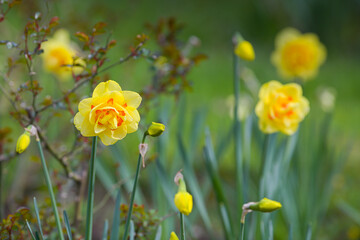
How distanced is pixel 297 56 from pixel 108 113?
1.11 meters

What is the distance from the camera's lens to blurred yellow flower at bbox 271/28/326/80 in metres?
1.54

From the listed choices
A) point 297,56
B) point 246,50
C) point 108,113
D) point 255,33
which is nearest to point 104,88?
point 108,113

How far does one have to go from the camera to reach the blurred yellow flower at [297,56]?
1.54m

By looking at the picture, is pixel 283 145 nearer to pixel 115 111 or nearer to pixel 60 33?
pixel 115 111

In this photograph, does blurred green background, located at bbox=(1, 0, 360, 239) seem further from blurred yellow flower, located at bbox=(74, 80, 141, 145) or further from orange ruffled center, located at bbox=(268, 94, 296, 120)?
blurred yellow flower, located at bbox=(74, 80, 141, 145)

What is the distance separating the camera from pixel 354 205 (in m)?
1.67

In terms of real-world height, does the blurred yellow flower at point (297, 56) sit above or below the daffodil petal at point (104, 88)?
above

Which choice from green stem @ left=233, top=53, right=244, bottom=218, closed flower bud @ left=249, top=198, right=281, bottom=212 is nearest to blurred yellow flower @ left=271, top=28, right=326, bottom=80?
green stem @ left=233, top=53, right=244, bottom=218

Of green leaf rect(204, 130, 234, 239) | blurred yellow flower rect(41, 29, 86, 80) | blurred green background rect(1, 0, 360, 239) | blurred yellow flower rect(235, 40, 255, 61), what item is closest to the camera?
blurred yellow flower rect(235, 40, 255, 61)

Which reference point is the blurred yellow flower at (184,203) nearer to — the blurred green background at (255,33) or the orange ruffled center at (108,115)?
the orange ruffled center at (108,115)

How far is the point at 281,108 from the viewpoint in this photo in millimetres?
840

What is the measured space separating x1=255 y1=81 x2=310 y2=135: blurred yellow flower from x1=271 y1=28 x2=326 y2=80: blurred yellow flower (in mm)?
712

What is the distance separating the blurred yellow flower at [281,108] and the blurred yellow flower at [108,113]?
0.36 meters

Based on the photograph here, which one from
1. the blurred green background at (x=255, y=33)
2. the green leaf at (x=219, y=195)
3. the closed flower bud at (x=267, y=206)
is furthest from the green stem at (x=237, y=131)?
the blurred green background at (x=255, y=33)
